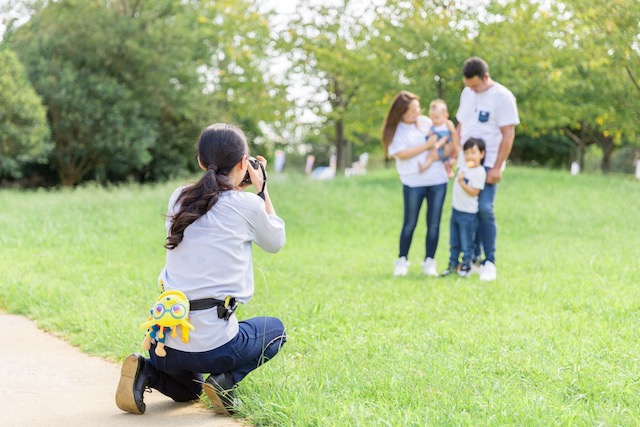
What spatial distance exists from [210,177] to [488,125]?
4.63 metres

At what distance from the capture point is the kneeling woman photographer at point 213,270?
11.9ft

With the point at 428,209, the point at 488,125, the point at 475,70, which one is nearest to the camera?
the point at 475,70

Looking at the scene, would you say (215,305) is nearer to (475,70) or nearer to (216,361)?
(216,361)

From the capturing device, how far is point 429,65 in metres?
18.9

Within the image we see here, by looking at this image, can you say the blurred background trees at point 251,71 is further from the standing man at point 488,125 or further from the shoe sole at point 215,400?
the shoe sole at point 215,400

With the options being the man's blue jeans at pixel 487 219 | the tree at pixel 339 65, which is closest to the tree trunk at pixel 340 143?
the tree at pixel 339 65

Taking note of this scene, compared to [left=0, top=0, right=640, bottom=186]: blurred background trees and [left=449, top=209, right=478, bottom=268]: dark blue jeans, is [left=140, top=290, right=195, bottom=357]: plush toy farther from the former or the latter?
[left=0, top=0, right=640, bottom=186]: blurred background trees

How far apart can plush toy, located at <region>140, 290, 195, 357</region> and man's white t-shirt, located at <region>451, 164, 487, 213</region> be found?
4.69m

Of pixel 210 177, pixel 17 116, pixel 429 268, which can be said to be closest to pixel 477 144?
pixel 429 268

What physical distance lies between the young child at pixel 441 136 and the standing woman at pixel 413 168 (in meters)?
0.05

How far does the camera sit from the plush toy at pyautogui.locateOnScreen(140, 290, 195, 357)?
3.48 metres

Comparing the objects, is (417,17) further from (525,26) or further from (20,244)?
(20,244)

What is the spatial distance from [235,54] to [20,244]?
16.4 metres

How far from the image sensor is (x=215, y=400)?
3.63 metres
